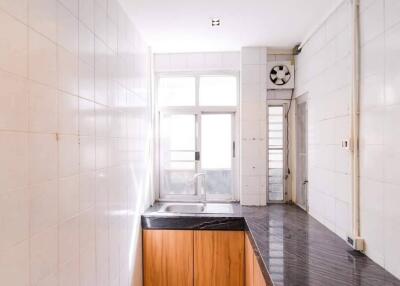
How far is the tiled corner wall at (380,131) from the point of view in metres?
1.31

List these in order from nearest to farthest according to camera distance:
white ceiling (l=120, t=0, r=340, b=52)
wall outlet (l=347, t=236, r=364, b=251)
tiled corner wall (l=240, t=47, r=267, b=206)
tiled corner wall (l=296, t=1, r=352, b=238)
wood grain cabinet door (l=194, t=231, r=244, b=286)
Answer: wall outlet (l=347, t=236, r=364, b=251) < tiled corner wall (l=296, t=1, r=352, b=238) < white ceiling (l=120, t=0, r=340, b=52) < wood grain cabinet door (l=194, t=231, r=244, b=286) < tiled corner wall (l=240, t=47, r=267, b=206)

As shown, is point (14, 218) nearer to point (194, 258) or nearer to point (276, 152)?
point (194, 258)

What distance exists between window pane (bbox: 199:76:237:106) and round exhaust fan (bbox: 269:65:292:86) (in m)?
0.41

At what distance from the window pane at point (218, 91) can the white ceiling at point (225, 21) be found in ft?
1.14

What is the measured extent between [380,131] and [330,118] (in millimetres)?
635

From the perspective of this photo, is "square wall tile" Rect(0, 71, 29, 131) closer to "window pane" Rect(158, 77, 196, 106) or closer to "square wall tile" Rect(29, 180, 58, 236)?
"square wall tile" Rect(29, 180, 58, 236)

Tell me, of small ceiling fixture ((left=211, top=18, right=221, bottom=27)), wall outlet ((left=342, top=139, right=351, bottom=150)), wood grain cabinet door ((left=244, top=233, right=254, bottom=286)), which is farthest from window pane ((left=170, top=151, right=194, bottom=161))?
wall outlet ((left=342, top=139, right=351, bottom=150))

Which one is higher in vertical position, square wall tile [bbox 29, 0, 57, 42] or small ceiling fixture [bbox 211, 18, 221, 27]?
small ceiling fixture [bbox 211, 18, 221, 27]

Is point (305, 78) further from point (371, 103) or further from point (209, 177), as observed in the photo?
point (209, 177)

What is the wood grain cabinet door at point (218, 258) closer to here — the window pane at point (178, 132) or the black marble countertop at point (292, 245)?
the black marble countertop at point (292, 245)

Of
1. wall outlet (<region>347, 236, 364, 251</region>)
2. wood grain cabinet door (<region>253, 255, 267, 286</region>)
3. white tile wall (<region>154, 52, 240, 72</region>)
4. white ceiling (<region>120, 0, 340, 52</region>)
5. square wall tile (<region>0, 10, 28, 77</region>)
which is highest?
white ceiling (<region>120, 0, 340, 52</region>)

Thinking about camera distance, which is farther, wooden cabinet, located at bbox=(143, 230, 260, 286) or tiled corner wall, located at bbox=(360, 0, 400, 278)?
wooden cabinet, located at bbox=(143, 230, 260, 286)

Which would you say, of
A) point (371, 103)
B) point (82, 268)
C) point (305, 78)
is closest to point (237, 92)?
point (305, 78)

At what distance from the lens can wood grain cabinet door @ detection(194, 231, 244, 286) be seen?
240cm
